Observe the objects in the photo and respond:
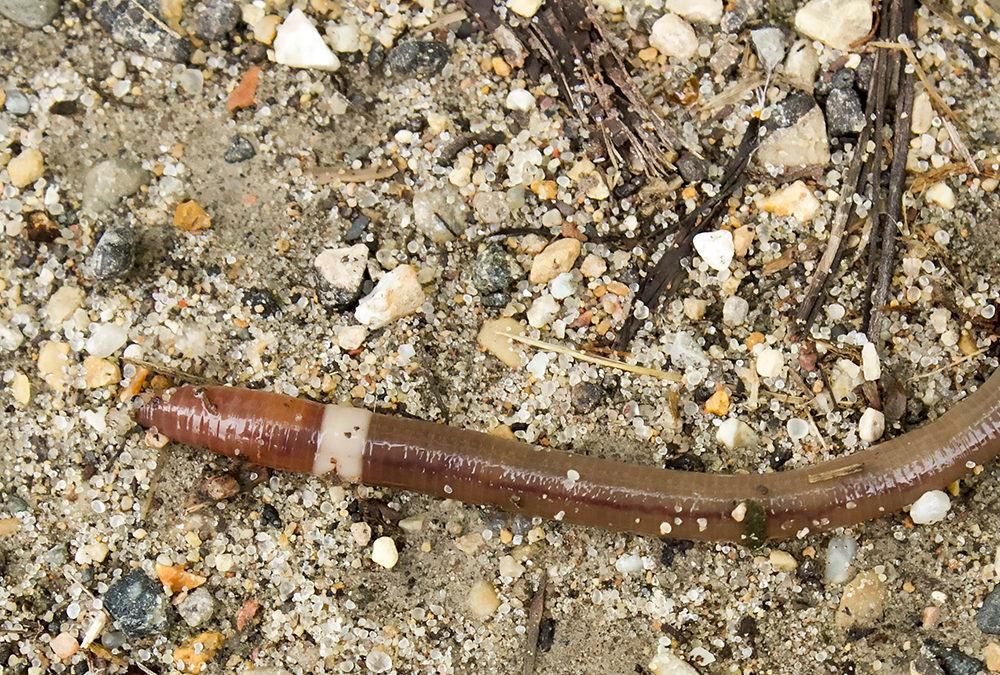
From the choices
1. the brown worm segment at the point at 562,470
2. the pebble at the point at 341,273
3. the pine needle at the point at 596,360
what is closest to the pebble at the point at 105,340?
the brown worm segment at the point at 562,470

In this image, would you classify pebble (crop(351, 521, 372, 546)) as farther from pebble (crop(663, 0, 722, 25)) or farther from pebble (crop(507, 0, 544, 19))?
pebble (crop(663, 0, 722, 25))

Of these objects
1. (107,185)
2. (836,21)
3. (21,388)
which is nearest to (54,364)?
(21,388)

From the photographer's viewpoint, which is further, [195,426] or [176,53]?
[176,53]

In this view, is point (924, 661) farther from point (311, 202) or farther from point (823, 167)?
point (311, 202)

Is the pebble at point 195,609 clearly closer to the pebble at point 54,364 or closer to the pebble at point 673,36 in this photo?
the pebble at point 54,364

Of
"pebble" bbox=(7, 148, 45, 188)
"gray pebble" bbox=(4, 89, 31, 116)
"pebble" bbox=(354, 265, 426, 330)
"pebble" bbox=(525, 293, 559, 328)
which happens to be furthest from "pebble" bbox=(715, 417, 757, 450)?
"gray pebble" bbox=(4, 89, 31, 116)

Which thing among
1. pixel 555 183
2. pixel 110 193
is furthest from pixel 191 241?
pixel 555 183
